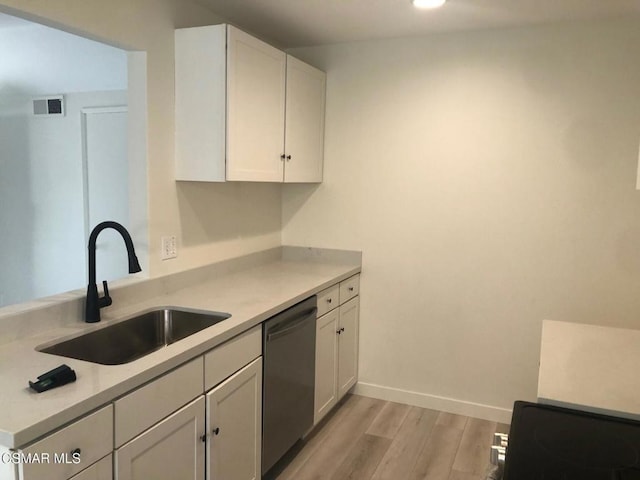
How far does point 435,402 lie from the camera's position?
3.39m

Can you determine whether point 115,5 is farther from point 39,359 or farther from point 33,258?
point 33,258

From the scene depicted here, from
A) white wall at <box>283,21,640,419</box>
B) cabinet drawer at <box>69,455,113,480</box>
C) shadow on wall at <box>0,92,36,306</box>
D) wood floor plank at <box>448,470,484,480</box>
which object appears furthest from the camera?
shadow on wall at <box>0,92,36,306</box>

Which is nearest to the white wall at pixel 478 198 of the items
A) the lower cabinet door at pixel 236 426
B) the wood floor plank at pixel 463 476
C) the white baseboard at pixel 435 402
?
the white baseboard at pixel 435 402

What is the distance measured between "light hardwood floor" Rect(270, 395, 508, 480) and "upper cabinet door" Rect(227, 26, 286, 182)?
1515mm

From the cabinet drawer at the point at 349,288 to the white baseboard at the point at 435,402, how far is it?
0.67 m

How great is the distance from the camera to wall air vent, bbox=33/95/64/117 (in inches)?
139

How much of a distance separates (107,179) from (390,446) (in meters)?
2.44

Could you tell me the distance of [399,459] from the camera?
277 cm

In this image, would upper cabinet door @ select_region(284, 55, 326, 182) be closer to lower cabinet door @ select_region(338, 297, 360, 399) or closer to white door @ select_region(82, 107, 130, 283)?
lower cabinet door @ select_region(338, 297, 360, 399)

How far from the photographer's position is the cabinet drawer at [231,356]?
6.21 ft

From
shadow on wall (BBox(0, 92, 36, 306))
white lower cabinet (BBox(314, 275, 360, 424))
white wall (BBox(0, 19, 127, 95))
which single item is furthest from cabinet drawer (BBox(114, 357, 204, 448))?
shadow on wall (BBox(0, 92, 36, 306))

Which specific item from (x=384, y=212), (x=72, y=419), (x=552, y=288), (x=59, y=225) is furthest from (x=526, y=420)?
(x=59, y=225)

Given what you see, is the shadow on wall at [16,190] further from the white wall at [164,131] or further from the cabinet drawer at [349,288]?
the cabinet drawer at [349,288]

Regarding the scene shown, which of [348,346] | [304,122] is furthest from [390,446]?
[304,122]
